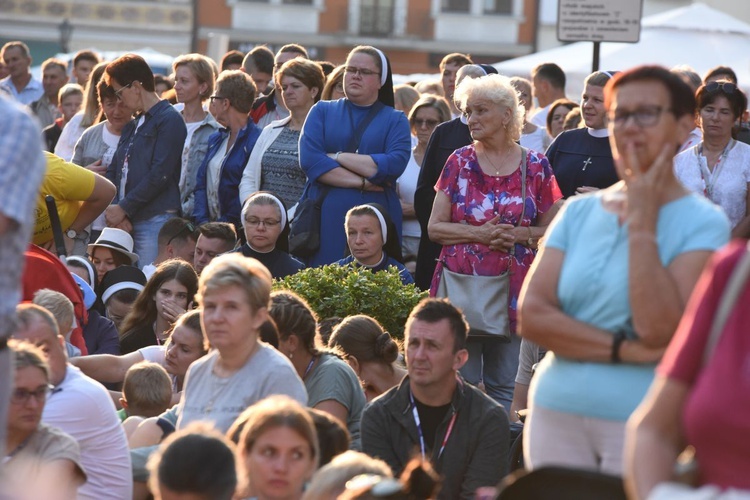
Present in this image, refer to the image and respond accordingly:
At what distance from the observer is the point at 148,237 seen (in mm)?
10891

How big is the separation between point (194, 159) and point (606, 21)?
3.97m

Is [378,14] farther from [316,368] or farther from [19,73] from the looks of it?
[316,368]

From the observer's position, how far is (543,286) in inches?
171

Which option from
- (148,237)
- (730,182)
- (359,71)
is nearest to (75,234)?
(148,237)

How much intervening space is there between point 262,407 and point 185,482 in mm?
478

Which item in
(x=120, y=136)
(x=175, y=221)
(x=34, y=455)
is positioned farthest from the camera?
(x=120, y=136)

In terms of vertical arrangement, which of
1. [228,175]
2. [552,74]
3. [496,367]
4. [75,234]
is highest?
[552,74]

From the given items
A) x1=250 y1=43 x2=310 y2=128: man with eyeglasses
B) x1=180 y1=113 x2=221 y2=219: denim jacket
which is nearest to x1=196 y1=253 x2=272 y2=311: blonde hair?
x1=180 y1=113 x2=221 y2=219: denim jacket

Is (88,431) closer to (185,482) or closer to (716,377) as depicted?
(185,482)

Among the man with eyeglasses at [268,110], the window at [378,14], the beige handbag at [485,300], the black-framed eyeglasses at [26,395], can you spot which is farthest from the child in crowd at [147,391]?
the window at [378,14]

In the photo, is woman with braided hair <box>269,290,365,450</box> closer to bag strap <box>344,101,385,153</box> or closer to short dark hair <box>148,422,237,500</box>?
short dark hair <box>148,422,237,500</box>

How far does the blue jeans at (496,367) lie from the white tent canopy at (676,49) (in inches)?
360

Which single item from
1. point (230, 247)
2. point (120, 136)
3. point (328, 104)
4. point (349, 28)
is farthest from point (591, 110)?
point (349, 28)

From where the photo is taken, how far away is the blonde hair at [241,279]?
19.8 ft
